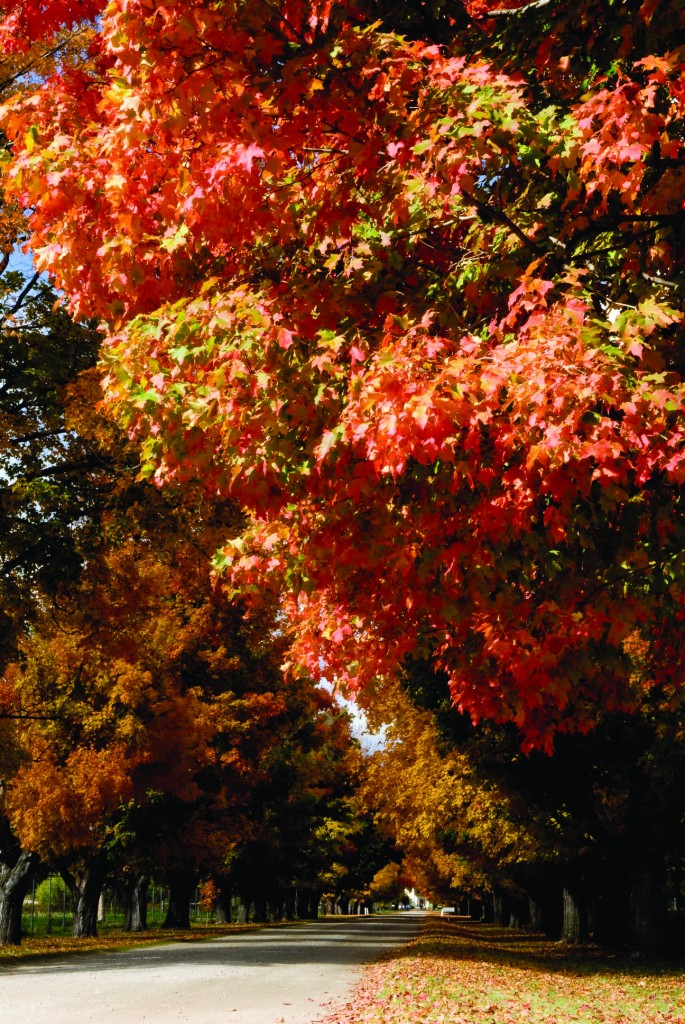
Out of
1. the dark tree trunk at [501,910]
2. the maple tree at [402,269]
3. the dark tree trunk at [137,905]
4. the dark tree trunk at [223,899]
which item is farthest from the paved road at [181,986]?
the dark tree trunk at [501,910]

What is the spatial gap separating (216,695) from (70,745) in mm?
11522

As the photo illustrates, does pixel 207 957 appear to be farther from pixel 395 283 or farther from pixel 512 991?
pixel 395 283

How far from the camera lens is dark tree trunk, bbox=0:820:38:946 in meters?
28.2

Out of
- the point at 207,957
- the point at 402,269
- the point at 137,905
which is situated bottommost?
the point at 137,905

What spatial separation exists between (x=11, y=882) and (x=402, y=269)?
25.9 meters

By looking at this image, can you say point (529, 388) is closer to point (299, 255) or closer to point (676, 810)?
point (299, 255)

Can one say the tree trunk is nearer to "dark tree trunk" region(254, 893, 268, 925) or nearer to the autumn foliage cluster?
the autumn foliage cluster

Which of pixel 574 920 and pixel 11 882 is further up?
pixel 11 882

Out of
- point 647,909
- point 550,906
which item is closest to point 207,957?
point 647,909

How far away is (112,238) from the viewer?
254 inches

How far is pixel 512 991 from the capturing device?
1619cm

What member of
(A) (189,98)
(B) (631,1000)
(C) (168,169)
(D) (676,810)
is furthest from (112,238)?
(D) (676,810)

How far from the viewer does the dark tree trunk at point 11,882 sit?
92.6ft

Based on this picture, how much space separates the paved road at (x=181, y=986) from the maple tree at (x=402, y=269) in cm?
744
